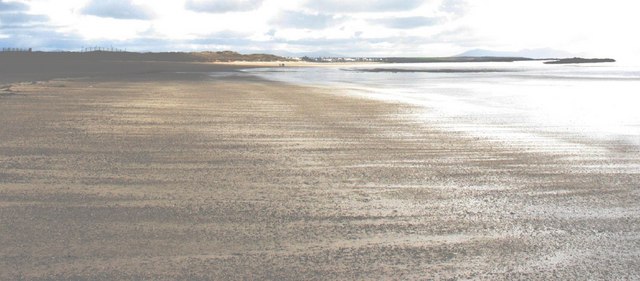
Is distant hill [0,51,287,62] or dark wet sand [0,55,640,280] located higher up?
distant hill [0,51,287,62]

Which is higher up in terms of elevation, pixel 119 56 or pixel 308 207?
pixel 119 56

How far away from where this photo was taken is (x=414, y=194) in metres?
6.40

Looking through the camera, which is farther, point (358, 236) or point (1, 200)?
point (1, 200)

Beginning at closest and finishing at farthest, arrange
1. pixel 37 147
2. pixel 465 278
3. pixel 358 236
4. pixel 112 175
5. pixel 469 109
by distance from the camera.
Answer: pixel 465 278 → pixel 358 236 → pixel 112 175 → pixel 37 147 → pixel 469 109

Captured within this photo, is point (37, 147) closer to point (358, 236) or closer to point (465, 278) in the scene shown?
point (358, 236)

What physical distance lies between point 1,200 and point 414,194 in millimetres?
4336

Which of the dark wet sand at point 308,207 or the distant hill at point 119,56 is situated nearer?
the dark wet sand at point 308,207

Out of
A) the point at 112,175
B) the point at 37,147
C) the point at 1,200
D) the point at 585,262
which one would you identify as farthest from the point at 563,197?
the point at 37,147

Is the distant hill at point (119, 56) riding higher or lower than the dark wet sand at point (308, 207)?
higher

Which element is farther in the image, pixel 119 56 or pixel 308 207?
pixel 119 56

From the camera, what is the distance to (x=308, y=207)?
5820 millimetres

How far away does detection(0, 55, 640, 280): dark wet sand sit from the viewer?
13.8ft

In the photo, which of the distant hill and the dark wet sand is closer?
the dark wet sand

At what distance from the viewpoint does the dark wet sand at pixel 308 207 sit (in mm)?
4195
